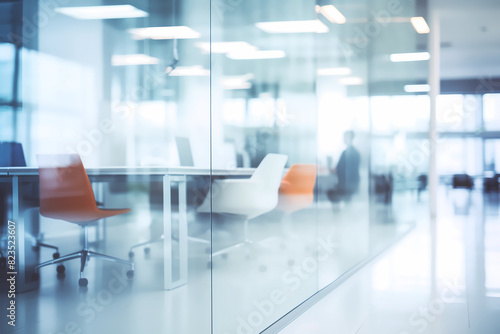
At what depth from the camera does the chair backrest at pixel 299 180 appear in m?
3.26

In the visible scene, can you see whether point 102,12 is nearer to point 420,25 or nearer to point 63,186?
point 420,25

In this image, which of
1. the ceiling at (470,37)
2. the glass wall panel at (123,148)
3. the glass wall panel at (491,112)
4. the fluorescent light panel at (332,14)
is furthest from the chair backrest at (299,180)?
the glass wall panel at (491,112)

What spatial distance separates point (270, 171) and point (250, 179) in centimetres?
25

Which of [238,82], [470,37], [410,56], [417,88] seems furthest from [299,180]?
[470,37]

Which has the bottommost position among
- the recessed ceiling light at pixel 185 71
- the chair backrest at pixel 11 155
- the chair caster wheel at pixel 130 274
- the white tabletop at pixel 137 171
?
the chair caster wheel at pixel 130 274

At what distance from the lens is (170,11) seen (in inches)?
345

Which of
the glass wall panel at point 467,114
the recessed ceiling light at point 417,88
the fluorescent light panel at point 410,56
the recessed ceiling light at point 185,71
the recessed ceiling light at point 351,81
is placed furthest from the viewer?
the glass wall panel at point 467,114

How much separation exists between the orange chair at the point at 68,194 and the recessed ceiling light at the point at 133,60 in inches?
228

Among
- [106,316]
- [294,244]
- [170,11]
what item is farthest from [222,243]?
[170,11]

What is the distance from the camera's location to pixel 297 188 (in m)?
3.48

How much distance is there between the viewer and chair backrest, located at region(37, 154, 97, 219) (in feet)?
9.53

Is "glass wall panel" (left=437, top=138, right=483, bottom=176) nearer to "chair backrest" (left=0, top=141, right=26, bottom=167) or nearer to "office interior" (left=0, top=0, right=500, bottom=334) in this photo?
"office interior" (left=0, top=0, right=500, bottom=334)

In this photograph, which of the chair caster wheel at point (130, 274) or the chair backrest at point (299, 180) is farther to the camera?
the chair caster wheel at point (130, 274)

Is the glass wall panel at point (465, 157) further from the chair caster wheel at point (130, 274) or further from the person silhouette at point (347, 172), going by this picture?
the chair caster wheel at point (130, 274)
